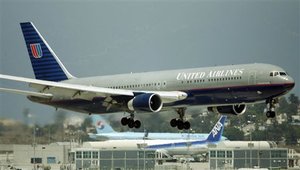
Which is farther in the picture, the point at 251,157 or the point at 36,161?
the point at 36,161

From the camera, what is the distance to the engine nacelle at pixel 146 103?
8656cm

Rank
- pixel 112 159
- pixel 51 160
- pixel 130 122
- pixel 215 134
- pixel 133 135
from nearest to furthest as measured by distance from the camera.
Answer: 1. pixel 130 122
2. pixel 112 159
3. pixel 51 160
4. pixel 215 134
5. pixel 133 135

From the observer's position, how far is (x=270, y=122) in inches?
6225

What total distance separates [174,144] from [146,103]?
230 feet

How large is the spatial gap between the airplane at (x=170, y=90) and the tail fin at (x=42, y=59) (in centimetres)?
39

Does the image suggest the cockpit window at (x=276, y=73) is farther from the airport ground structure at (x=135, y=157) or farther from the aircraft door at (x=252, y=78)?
the airport ground structure at (x=135, y=157)

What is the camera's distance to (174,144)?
156 meters

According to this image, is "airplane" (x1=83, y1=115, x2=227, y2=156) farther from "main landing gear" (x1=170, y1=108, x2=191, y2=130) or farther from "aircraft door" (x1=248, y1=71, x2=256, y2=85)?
"aircraft door" (x1=248, y1=71, x2=256, y2=85)

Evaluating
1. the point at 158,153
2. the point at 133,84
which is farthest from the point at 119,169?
the point at 133,84

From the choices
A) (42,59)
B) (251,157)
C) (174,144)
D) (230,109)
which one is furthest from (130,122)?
(174,144)

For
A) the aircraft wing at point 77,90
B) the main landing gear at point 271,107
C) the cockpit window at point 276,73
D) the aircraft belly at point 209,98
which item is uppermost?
the cockpit window at point 276,73

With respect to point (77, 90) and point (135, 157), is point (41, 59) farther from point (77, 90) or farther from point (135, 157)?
point (135, 157)

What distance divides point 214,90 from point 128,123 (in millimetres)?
8352

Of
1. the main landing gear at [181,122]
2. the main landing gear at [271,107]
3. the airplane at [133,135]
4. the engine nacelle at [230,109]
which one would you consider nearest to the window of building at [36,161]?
the airplane at [133,135]
